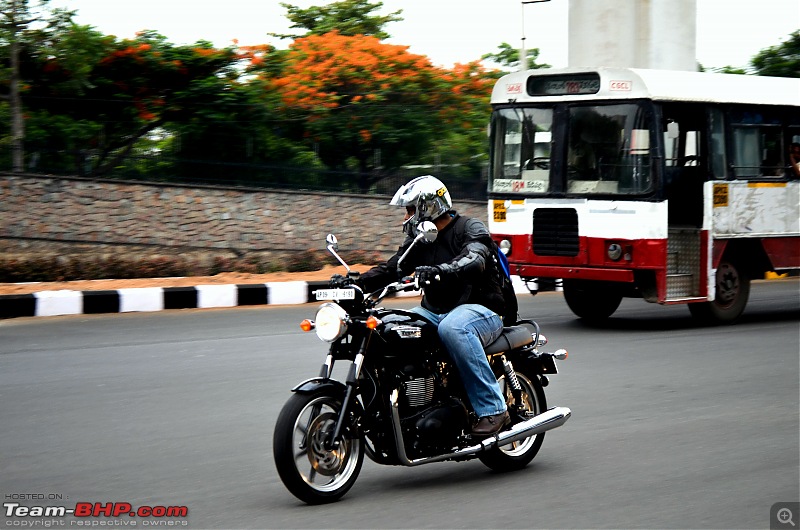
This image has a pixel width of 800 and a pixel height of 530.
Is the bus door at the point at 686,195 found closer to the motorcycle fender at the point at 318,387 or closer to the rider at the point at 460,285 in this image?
the rider at the point at 460,285

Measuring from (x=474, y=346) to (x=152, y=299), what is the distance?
9057 mm

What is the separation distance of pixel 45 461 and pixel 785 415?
4866 mm

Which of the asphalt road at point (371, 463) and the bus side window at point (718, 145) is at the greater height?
the bus side window at point (718, 145)

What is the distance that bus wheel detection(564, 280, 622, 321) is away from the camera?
1298 cm

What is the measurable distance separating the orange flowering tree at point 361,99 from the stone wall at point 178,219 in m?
0.92

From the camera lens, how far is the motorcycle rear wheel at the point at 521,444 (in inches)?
237

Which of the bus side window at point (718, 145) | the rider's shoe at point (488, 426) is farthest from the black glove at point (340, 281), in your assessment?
the bus side window at point (718, 145)

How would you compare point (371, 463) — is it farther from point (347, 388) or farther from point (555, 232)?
point (555, 232)

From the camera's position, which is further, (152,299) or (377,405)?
(152,299)

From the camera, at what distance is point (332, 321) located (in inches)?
205

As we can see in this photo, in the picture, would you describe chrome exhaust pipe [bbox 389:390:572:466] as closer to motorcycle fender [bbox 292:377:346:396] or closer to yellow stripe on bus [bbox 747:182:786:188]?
motorcycle fender [bbox 292:377:346:396]

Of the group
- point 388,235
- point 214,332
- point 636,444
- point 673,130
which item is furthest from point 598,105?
point 388,235

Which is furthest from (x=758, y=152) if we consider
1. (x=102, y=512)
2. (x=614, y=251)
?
(x=102, y=512)

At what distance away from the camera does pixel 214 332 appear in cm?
1192
